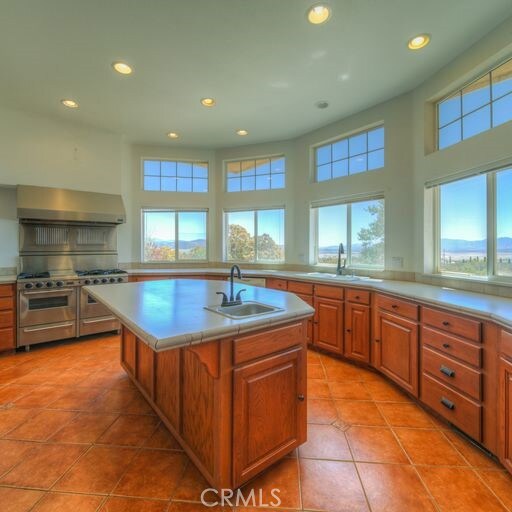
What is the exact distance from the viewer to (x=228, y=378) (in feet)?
4.28

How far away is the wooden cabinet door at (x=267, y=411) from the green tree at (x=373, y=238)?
2.31 metres

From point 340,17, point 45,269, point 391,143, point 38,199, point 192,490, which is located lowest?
point 192,490

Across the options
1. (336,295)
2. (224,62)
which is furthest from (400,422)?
(224,62)

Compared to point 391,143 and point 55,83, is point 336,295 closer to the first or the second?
point 391,143

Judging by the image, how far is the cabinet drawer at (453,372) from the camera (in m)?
1.72

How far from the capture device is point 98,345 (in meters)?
3.54

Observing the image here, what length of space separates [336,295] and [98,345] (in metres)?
3.16

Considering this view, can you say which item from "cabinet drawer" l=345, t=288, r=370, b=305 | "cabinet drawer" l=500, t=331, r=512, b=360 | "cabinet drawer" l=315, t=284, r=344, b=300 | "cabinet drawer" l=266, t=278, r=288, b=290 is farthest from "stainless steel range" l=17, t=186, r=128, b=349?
"cabinet drawer" l=500, t=331, r=512, b=360

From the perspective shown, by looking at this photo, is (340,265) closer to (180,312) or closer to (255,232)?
(255,232)

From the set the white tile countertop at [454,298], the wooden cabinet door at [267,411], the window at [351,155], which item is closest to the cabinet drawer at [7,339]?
the wooden cabinet door at [267,411]

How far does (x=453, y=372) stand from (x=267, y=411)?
1.39 m

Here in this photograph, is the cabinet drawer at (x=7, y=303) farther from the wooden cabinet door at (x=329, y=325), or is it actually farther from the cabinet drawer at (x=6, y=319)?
the wooden cabinet door at (x=329, y=325)

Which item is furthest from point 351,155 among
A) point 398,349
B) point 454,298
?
point 398,349

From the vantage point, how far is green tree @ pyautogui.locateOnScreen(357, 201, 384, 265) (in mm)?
3412
